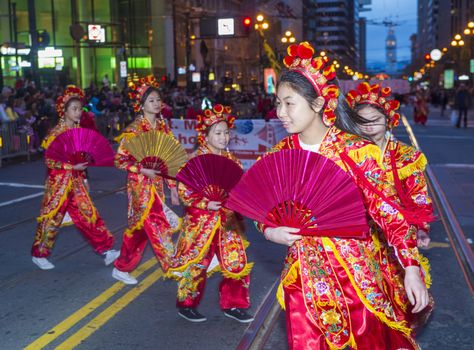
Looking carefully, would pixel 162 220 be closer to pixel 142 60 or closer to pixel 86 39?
pixel 86 39

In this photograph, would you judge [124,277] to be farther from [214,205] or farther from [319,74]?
[319,74]

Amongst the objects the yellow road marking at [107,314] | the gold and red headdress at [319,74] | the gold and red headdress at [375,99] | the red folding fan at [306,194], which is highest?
the gold and red headdress at [319,74]

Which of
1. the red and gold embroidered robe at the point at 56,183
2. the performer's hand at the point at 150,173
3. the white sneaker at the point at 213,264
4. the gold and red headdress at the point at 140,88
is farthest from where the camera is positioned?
the red and gold embroidered robe at the point at 56,183

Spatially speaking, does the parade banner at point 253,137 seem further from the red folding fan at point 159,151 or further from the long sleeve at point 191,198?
the long sleeve at point 191,198

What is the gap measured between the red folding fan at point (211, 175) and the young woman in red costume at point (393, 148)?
100 centimetres

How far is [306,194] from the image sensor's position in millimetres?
2912

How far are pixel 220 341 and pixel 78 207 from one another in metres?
2.69

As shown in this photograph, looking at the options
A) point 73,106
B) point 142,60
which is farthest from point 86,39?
point 73,106

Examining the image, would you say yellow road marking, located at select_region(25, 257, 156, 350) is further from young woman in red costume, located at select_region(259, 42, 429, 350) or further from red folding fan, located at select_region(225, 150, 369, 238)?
red folding fan, located at select_region(225, 150, 369, 238)

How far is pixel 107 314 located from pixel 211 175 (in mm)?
1544

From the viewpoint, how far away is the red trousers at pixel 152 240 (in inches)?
237

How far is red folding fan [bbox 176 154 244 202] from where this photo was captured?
483 centimetres

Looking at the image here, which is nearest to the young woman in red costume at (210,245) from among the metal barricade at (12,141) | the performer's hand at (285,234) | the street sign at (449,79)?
the performer's hand at (285,234)

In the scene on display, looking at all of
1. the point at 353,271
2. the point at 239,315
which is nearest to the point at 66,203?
the point at 239,315
